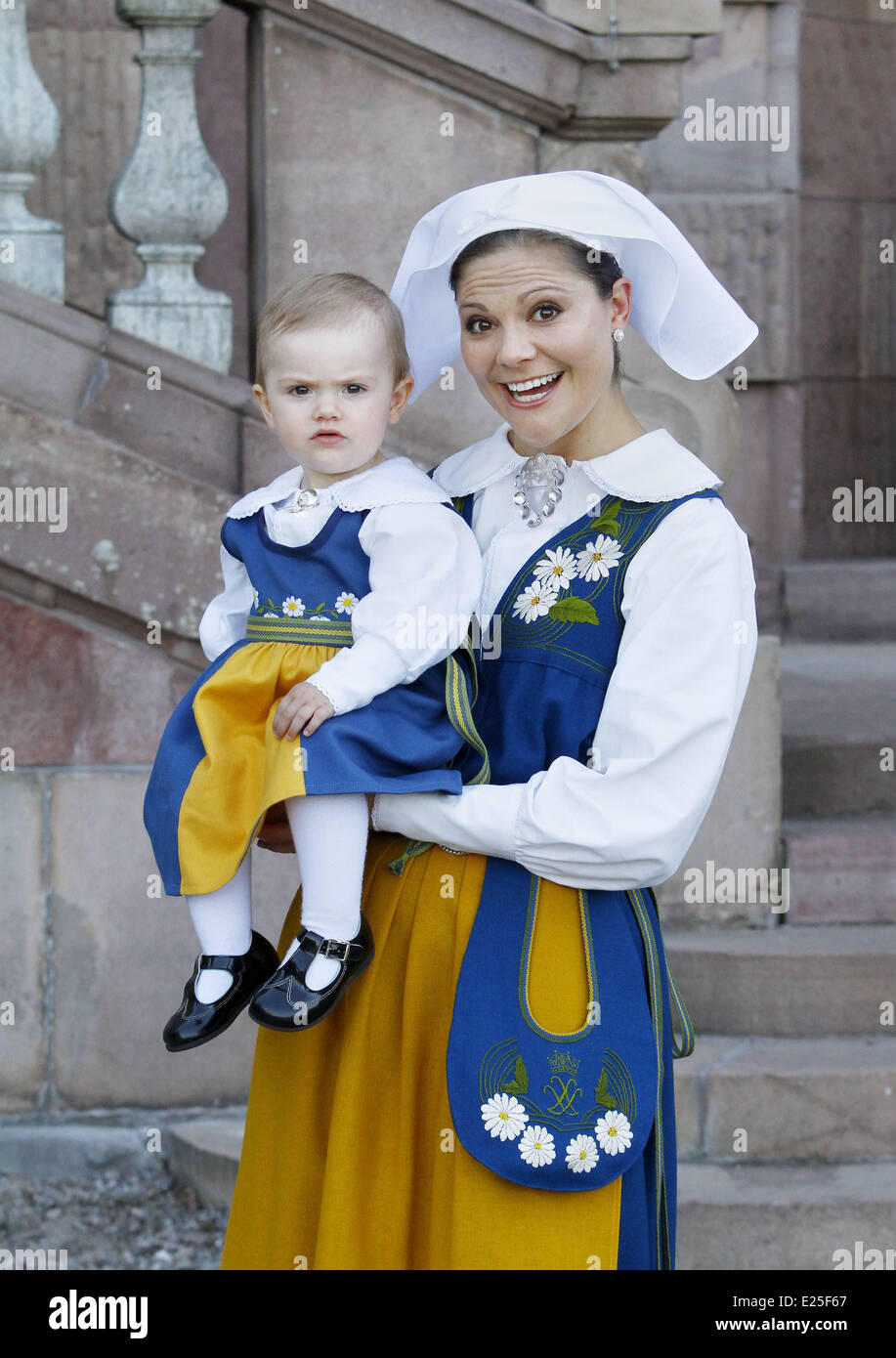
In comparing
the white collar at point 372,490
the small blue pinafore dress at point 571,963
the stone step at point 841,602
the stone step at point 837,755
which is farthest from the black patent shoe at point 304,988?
the stone step at point 841,602

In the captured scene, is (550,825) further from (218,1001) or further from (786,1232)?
(786,1232)

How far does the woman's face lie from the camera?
2.27 m

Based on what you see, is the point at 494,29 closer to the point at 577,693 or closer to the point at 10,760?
the point at 10,760

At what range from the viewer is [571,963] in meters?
2.29

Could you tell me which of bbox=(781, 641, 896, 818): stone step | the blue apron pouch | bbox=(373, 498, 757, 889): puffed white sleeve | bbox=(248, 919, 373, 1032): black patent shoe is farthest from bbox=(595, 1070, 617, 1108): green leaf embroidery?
bbox=(781, 641, 896, 818): stone step

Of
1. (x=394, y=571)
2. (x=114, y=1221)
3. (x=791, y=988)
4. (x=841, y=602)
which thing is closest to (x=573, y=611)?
(x=394, y=571)

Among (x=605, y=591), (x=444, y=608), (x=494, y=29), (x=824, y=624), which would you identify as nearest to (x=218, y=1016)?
(x=444, y=608)

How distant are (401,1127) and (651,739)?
64 cm

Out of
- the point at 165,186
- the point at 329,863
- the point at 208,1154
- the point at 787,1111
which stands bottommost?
the point at 208,1154

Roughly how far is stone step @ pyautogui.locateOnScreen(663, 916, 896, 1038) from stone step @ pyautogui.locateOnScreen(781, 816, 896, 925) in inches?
7.3

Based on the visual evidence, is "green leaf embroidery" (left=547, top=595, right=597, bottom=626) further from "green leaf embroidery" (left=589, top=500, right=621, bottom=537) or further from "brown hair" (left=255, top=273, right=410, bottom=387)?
"brown hair" (left=255, top=273, right=410, bottom=387)

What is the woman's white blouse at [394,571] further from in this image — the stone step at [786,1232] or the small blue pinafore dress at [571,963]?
the stone step at [786,1232]

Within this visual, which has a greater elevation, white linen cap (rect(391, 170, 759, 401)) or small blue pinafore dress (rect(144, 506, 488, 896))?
white linen cap (rect(391, 170, 759, 401))
